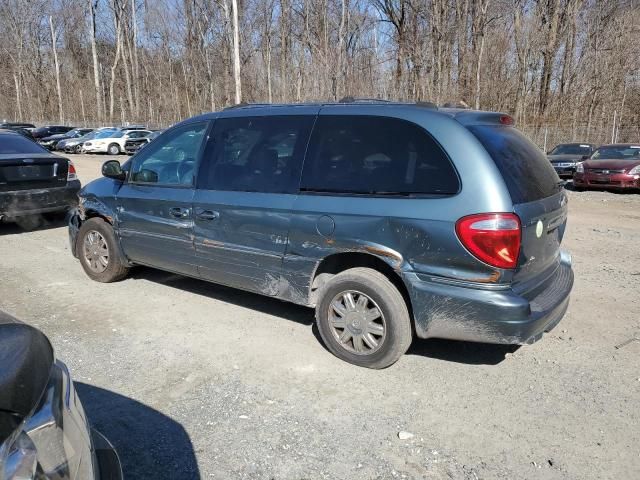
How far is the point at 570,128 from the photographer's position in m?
29.5

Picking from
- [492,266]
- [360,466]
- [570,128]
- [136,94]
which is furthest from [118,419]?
[136,94]

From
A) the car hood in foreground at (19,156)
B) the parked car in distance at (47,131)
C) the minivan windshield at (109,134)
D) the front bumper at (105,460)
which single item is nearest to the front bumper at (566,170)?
the car hood in foreground at (19,156)

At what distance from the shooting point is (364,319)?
3.81 m

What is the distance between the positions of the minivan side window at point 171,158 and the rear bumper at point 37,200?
3.59 m

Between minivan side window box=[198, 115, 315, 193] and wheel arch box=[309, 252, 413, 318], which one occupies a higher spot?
minivan side window box=[198, 115, 315, 193]

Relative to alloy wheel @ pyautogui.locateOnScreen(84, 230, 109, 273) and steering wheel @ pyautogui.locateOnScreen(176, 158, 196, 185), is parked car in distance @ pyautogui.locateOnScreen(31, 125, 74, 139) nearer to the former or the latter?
alloy wheel @ pyautogui.locateOnScreen(84, 230, 109, 273)

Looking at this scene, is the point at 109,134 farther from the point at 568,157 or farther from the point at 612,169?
the point at 612,169

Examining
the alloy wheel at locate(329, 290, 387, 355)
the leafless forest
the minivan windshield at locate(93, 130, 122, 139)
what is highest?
the leafless forest

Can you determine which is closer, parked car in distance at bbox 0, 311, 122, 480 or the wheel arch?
parked car in distance at bbox 0, 311, 122, 480

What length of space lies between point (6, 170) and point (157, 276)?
137 inches

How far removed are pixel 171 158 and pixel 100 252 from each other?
4.88 feet

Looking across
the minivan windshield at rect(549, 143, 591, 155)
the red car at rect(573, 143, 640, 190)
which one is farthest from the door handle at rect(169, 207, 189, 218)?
the minivan windshield at rect(549, 143, 591, 155)

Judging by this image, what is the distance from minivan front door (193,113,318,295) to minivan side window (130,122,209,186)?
0.64ft

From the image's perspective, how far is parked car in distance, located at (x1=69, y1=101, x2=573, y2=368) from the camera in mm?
3326
